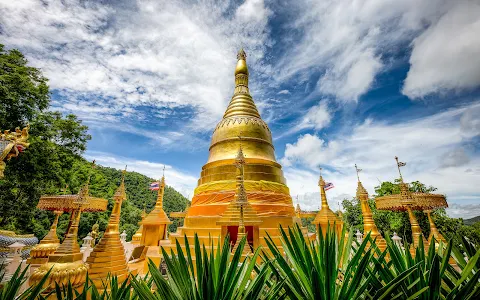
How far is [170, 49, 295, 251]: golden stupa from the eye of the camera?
10.8 meters

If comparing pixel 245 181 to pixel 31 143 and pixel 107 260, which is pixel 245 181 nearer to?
pixel 107 260

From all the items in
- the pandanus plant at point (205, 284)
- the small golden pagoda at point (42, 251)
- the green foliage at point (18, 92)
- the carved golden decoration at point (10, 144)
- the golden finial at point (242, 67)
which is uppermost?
the golden finial at point (242, 67)

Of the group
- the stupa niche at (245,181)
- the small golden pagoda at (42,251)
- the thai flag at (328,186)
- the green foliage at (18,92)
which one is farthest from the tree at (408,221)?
the green foliage at (18,92)

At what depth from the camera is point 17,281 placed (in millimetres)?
2393

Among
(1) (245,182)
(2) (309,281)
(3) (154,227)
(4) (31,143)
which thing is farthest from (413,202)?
(4) (31,143)

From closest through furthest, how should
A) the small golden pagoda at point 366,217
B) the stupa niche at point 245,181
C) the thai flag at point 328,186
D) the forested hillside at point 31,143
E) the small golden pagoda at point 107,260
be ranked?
the small golden pagoda at point 107,260 < the small golden pagoda at point 366,217 < the stupa niche at point 245,181 < the forested hillside at point 31,143 < the thai flag at point 328,186

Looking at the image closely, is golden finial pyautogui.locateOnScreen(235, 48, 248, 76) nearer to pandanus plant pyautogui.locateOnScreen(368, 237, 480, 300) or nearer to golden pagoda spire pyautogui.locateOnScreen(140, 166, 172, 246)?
golden pagoda spire pyautogui.locateOnScreen(140, 166, 172, 246)

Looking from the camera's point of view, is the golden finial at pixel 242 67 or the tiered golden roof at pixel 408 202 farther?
the golden finial at pixel 242 67

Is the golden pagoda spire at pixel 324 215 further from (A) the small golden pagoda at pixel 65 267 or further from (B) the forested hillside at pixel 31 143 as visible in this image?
(B) the forested hillside at pixel 31 143

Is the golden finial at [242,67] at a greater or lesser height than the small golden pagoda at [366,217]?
greater

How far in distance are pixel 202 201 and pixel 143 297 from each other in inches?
423

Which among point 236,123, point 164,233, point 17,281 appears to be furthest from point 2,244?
point 236,123

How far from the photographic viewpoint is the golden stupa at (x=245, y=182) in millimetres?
10789

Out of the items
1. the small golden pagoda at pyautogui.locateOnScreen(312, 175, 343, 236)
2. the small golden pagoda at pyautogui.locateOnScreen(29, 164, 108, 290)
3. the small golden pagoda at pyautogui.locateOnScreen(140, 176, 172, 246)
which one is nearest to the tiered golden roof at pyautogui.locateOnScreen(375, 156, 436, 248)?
the small golden pagoda at pyautogui.locateOnScreen(312, 175, 343, 236)
